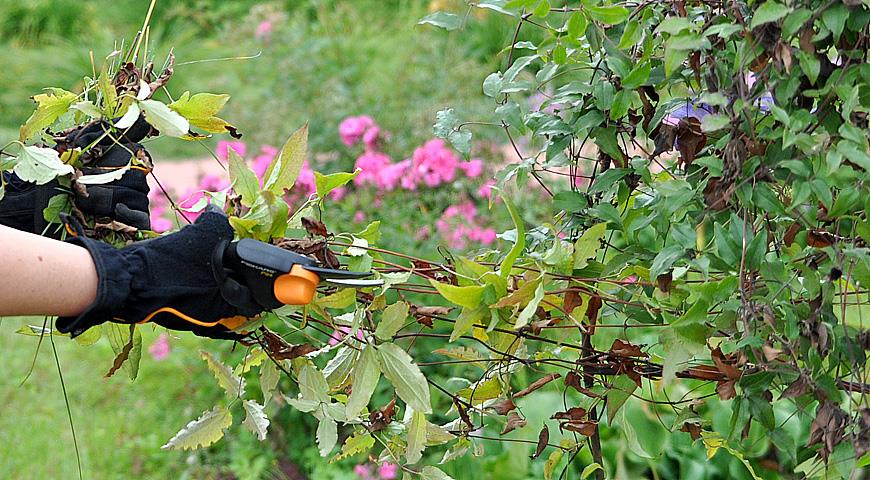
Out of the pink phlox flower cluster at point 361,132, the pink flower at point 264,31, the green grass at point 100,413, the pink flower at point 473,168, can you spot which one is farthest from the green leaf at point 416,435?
the pink flower at point 264,31

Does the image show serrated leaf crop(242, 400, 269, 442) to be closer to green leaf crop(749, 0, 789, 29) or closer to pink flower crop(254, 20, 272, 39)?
green leaf crop(749, 0, 789, 29)

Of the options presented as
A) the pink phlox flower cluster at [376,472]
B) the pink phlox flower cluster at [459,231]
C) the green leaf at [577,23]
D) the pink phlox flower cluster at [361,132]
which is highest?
the green leaf at [577,23]

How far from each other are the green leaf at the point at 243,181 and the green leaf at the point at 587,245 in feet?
1.22

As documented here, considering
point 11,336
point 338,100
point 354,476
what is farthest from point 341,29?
point 354,476

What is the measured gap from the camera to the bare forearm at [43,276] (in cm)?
96

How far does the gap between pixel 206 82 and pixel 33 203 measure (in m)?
6.49


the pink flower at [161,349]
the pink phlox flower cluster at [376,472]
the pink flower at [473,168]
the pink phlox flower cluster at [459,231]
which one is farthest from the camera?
the pink flower at [161,349]

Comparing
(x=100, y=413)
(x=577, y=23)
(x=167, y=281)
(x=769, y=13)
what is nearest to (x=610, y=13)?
(x=577, y=23)

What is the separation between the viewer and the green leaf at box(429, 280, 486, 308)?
961 mm

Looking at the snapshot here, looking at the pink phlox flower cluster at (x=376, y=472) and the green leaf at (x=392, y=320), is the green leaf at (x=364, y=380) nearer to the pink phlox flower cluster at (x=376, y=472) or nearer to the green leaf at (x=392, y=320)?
the green leaf at (x=392, y=320)

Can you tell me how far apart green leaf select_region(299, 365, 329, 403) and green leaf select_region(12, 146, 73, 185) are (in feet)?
1.21

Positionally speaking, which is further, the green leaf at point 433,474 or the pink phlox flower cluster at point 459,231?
the pink phlox flower cluster at point 459,231

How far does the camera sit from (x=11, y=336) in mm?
4480

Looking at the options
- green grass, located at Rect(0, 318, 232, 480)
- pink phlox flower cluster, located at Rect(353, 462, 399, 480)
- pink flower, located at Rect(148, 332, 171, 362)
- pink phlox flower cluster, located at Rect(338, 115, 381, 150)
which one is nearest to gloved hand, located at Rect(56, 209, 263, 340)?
pink phlox flower cluster, located at Rect(353, 462, 399, 480)
